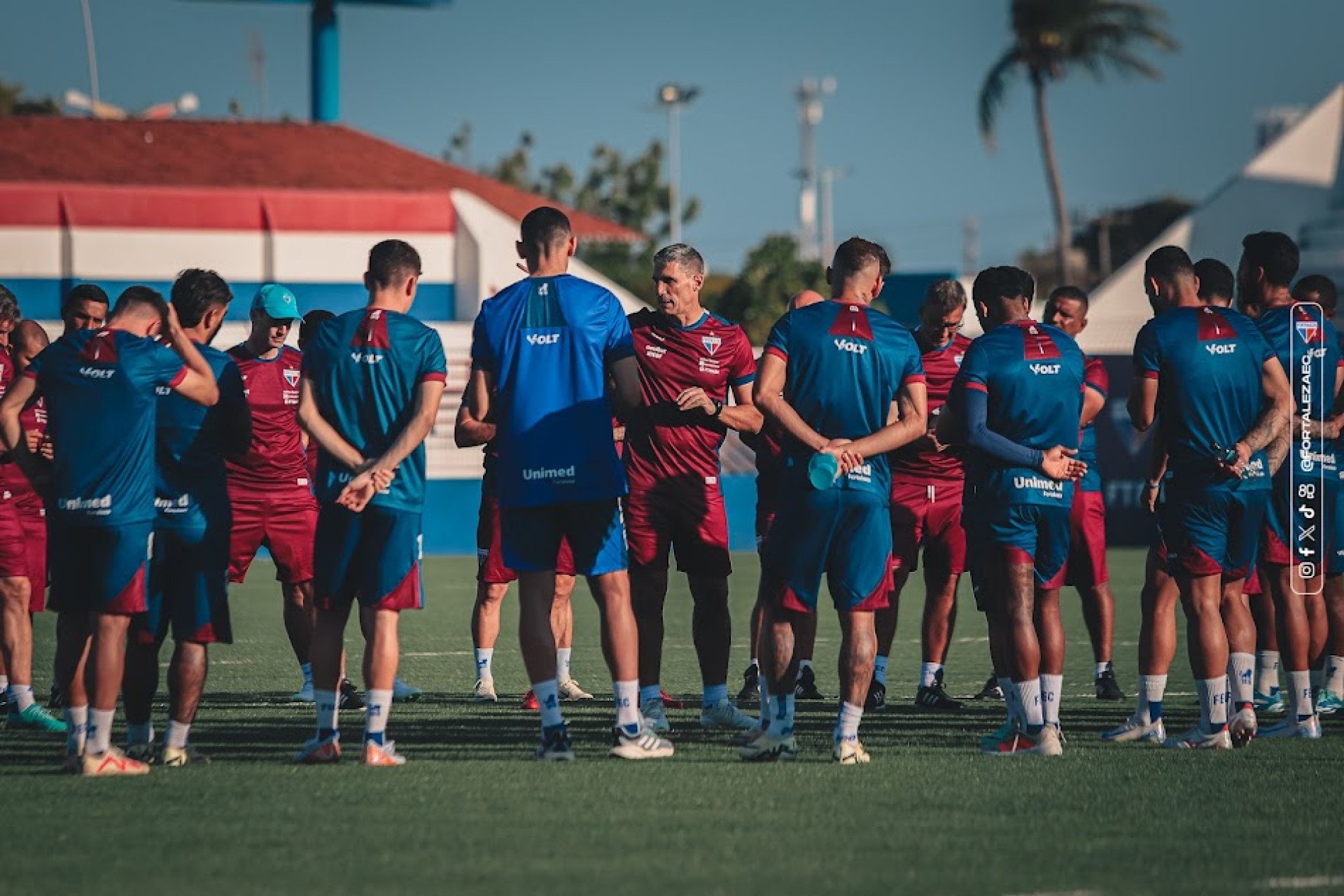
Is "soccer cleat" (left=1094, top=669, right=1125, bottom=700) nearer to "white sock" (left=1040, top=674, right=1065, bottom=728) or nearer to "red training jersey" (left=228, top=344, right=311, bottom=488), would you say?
"white sock" (left=1040, top=674, right=1065, bottom=728)

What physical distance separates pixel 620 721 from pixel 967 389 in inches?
82.6

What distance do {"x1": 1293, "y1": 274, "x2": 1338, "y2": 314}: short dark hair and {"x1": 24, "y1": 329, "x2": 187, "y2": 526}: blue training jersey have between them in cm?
585

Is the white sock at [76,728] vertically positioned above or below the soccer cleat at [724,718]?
above

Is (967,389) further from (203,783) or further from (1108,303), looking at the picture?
(1108,303)

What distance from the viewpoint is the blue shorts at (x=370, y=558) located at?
805cm

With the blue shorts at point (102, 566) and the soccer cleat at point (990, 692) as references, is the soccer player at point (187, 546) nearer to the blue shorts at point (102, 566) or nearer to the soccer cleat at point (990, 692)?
the blue shorts at point (102, 566)

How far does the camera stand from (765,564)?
27.7 ft

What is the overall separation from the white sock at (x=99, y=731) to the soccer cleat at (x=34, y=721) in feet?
5.52

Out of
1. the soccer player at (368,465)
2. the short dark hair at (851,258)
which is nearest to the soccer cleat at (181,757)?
the soccer player at (368,465)

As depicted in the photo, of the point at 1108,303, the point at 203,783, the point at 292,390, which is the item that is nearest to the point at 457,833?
the point at 203,783

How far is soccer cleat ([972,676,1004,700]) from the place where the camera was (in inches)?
432

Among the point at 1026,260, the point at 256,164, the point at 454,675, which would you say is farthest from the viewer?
the point at 1026,260

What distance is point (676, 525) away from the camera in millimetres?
9492

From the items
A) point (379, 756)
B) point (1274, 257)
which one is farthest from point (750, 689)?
point (1274, 257)
